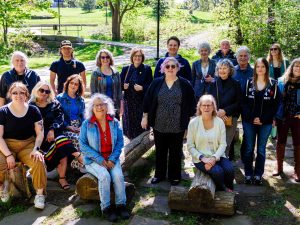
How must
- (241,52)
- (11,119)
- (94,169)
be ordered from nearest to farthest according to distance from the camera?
(94,169), (11,119), (241,52)

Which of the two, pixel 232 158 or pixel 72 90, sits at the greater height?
pixel 72 90

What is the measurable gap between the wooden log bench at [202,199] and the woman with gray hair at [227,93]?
1.14 m

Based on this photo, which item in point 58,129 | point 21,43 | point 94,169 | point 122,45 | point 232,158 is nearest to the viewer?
point 94,169

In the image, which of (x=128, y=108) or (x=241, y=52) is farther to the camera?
(x=128, y=108)

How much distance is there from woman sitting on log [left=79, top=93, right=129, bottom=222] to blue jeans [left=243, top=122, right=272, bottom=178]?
173cm

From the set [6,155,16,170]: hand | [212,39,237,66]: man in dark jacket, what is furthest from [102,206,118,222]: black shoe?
[212,39,237,66]: man in dark jacket

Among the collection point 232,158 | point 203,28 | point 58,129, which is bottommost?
point 232,158

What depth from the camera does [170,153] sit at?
5.24 meters

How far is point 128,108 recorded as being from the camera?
255 inches

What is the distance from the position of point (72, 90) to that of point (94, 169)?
1.49 m

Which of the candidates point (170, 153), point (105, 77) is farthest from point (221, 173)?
point (105, 77)

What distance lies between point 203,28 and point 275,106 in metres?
26.8

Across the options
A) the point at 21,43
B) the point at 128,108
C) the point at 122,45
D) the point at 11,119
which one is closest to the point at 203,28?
the point at 122,45

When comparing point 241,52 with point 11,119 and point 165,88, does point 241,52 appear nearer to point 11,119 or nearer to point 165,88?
point 165,88
